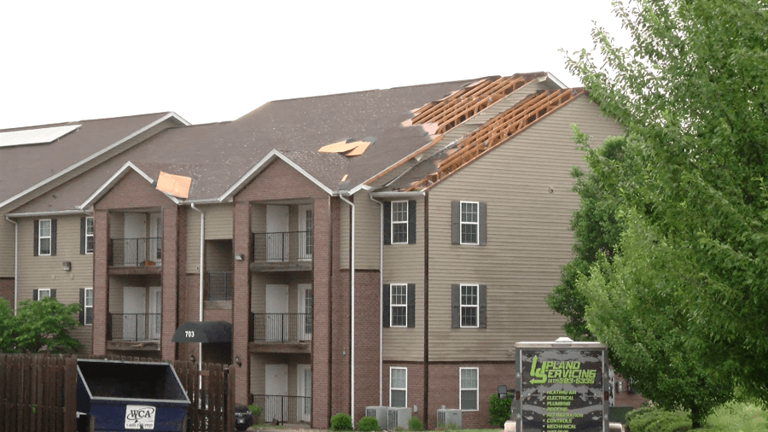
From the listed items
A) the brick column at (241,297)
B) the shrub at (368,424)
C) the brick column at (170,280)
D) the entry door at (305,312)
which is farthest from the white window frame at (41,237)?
the shrub at (368,424)

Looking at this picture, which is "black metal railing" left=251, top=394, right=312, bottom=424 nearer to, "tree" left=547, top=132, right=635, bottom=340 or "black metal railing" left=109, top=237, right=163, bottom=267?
"black metal railing" left=109, top=237, right=163, bottom=267

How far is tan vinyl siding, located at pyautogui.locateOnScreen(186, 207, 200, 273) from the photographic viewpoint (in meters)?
49.3

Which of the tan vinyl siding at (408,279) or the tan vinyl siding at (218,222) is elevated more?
the tan vinyl siding at (218,222)

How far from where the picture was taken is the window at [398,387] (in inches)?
1732

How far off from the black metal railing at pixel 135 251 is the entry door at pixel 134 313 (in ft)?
4.54

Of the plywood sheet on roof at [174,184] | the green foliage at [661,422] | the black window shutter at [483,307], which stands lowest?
the green foliage at [661,422]

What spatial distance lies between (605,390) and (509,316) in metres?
15.5

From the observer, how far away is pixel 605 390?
29734mm

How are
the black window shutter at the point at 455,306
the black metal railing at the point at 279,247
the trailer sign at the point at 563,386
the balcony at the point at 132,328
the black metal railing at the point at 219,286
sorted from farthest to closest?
the balcony at the point at 132,328, the black metal railing at the point at 219,286, the black metal railing at the point at 279,247, the black window shutter at the point at 455,306, the trailer sign at the point at 563,386

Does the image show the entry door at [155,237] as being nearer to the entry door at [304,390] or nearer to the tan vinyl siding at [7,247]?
the tan vinyl siding at [7,247]

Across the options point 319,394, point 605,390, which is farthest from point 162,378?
point 319,394

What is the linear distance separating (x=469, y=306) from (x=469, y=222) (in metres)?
3.02

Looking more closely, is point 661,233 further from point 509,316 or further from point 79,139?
point 79,139

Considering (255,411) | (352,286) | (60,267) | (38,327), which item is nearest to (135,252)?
(38,327)
